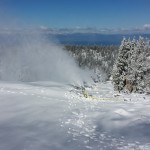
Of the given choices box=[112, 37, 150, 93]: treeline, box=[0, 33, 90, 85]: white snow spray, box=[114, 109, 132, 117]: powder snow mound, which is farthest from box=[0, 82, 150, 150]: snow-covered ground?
box=[0, 33, 90, 85]: white snow spray

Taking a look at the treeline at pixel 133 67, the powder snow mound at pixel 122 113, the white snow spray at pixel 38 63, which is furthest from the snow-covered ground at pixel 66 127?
the white snow spray at pixel 38 63

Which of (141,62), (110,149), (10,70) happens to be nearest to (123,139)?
(110,149)

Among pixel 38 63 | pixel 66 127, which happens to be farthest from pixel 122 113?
pixel 38 63

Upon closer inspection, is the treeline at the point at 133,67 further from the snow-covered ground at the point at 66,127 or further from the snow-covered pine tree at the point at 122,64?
the snow-covered ground at the point at 66,127

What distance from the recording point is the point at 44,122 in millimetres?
19312

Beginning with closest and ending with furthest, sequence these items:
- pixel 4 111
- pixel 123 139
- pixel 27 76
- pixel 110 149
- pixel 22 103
Answer: pixel 110 149 < pixel 123 139 < pixel 4 111 < pixel 22 103 < pixel 27 76

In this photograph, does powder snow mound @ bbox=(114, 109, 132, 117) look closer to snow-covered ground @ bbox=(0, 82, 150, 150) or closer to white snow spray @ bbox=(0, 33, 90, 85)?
snow-covered ground @ bbox=(0, 82, 150, 150)

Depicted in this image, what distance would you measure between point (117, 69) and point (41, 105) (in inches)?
1121

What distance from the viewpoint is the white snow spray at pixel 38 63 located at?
368 ft

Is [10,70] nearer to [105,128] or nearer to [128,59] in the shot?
[128,59]

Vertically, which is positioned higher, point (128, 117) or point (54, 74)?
point (128, 117)

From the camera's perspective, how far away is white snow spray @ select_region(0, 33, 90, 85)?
112250 millimetres

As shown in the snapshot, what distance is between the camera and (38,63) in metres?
141

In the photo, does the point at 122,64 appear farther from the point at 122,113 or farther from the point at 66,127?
the point at 66,127
